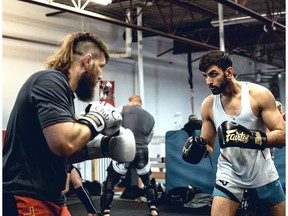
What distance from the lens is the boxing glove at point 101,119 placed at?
1.76m

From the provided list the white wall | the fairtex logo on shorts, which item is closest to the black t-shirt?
the fairtex logo on shorts

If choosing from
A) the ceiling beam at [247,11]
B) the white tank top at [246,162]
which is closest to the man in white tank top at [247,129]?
the white tank top at [246,162]

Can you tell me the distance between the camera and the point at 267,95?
2.84 meters

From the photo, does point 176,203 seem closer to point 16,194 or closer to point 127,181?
point 127,181

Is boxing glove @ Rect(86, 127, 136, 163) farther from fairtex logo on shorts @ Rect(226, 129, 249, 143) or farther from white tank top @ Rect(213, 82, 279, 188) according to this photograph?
white tank top @ Rect(213, 82, 279, 188)

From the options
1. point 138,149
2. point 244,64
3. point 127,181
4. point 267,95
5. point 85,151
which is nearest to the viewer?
point 85,151

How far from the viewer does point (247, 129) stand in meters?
2.70

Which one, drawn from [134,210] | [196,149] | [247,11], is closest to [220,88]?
[196,149]

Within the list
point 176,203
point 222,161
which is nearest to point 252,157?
point 222,161

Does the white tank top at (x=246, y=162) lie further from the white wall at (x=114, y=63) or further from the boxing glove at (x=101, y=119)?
the white wall at (x=114, y=63)

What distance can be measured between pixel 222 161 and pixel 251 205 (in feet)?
1.05

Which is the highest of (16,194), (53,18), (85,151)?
(53,18)

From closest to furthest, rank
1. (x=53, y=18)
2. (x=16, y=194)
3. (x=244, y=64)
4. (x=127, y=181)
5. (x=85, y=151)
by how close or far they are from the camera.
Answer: (x=16, y=194)
(x=85, y=151)
(x=127, y=181)
(x=53, y=18)
(x=244, y=64)

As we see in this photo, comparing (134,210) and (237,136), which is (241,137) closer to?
(237,136)
